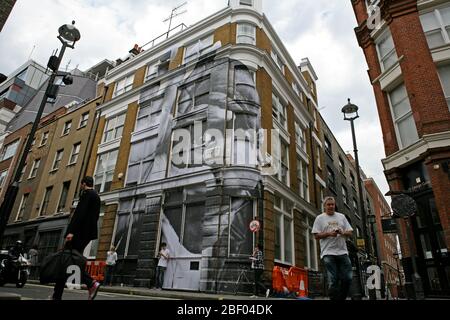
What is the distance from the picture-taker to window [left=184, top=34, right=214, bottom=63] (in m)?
18.2

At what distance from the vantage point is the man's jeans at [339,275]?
4930 mm

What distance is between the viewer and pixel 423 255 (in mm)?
10367

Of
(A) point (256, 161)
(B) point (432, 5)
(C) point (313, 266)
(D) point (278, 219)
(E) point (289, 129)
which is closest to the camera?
(B) point (432, 5)

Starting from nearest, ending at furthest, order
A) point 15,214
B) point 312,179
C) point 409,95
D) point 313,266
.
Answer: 1. point 409,95
2. point 313,266
3. point 312,179
4. point 15,214

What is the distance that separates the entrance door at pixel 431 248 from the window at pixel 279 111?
8846 millimetres

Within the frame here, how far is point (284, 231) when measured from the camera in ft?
49.3

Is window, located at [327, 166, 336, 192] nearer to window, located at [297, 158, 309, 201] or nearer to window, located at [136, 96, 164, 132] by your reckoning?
window, located at [297, 158, 309, 201]

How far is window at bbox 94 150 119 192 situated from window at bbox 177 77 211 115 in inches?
240

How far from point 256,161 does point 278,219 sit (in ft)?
11.2

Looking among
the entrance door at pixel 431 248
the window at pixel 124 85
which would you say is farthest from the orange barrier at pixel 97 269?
the entrance door at pixel 431 248

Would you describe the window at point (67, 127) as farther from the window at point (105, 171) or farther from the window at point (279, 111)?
the window at point (279, 111)

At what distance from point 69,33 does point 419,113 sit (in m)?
12.5

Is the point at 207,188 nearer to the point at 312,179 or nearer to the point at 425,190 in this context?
the point at 425,190

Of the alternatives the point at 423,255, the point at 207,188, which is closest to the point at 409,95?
the point at 423,255
